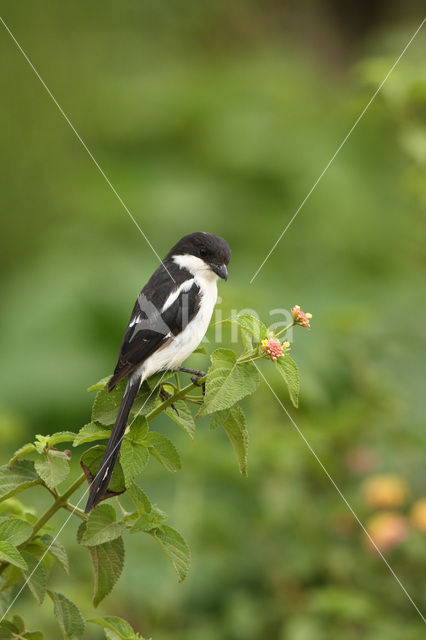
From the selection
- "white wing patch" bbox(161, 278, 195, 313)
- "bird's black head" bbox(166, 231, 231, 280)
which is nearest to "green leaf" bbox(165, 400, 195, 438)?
"white wing patch" bbox(161, 278, 195, 313)

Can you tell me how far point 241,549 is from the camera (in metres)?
3.69

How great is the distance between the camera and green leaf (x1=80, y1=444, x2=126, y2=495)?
63.0 inches

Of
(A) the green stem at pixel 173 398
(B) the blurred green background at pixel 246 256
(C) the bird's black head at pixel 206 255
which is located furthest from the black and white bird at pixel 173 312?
(B) the blurred green background at pixel 246 256

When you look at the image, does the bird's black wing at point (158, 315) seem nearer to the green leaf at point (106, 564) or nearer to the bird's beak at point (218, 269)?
the bird's beak at point (218, 269)

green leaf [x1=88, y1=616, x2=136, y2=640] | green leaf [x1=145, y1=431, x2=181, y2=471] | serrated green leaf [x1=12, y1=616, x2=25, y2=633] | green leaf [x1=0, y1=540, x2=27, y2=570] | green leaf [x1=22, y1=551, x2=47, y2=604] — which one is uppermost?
green leaf [x1=145, y1=431, x2=181, y2=471]

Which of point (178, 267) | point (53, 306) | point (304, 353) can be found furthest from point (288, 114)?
point (178, 267)

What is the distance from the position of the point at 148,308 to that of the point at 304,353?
2.17m

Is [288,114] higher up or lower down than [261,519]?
higher up

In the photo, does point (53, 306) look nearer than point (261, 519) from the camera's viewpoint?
No

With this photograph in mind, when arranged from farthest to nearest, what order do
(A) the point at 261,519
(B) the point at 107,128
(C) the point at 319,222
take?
1. (B) the point at 107,128
2. (C) the point at 319,222
3. (A) the point at 261,519

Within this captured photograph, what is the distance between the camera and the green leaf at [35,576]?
1.44 metres

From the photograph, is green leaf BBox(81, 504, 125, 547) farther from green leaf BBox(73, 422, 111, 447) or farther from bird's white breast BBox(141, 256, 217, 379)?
bird's white breast BBox(141, 256, 217, 379)

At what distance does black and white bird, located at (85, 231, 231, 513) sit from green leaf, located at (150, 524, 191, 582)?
0.28 metres

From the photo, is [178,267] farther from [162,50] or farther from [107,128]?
[162,50]
